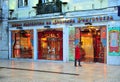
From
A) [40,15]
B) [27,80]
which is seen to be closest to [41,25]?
[40,15]

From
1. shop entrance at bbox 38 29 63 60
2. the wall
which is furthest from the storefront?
the wall

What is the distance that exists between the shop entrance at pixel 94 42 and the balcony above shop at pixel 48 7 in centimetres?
287

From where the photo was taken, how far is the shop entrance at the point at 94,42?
2408cm

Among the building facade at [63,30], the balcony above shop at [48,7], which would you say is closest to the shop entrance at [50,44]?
the building facade at [63,30]

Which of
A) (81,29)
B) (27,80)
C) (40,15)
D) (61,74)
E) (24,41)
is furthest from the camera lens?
(24,41)

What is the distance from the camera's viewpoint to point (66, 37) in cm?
2614

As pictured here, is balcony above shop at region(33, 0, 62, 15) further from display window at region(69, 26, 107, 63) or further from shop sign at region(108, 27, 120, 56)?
→ shop sign at region(108, 27, 120, 56)

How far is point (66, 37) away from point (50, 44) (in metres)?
2.19

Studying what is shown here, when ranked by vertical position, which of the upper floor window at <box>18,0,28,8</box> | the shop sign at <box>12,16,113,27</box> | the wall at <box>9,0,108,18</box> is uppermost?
the upper floor window at <box>18,0,28,8</box>

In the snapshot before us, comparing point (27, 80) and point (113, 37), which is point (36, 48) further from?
point (27, 80)

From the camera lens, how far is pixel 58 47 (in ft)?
88.6

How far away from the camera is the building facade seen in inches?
923

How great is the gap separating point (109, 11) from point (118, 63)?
372 centimetres

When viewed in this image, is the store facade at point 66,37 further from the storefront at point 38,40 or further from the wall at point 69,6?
the wall at point 69,6
